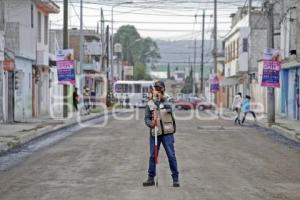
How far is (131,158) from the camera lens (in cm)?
1808

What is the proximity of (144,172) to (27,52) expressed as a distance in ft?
85.1

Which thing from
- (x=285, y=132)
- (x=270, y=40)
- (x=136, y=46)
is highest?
(x=136, y=46)

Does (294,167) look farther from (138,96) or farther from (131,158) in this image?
(138,96)

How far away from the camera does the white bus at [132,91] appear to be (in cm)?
7700

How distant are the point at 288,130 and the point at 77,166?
15257 millimetres

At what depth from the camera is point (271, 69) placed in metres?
34.2

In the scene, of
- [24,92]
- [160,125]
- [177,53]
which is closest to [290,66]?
[24,92]

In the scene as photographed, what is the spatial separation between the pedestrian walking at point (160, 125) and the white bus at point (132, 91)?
63426 mm

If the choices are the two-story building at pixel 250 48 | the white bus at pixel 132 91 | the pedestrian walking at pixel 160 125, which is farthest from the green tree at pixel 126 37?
the pedestrian walking at pixel 160 125

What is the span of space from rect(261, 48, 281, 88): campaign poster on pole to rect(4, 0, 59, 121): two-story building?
A: 11852 mm

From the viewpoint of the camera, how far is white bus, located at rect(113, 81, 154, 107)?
77.0m

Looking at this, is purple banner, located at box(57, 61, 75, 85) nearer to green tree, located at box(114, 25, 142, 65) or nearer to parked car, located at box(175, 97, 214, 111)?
parked car, located at box(175, 97, 214, 111)

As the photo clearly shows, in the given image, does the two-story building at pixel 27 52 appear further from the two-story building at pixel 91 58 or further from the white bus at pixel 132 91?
the white bus at pixel 132 91

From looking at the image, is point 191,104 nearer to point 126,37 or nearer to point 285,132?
point 285,132
